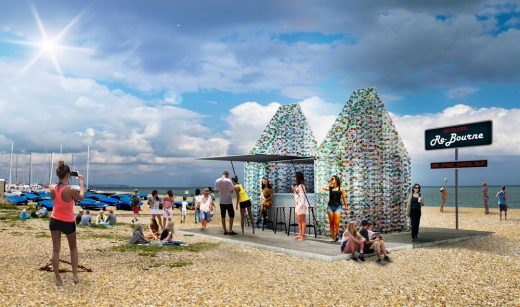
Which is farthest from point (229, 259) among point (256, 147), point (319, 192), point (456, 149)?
point (456, 149)

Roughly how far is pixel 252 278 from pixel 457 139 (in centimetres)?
1090

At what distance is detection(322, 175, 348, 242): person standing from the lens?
1119 centimetres

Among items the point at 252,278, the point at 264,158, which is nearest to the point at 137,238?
the point at 252,278

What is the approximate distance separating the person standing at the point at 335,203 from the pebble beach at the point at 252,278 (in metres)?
1.86

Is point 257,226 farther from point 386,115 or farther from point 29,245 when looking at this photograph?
point 29,245

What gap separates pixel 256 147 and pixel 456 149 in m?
7.20

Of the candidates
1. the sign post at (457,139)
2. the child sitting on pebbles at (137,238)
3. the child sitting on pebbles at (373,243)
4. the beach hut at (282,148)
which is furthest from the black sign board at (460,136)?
the child sitting on pebbles at (137,238)

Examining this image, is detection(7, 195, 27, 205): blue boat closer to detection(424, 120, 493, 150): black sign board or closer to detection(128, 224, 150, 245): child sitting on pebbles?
detection(128, 224, 150, 245): child sitting on pebbles

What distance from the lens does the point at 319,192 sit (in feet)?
42.3

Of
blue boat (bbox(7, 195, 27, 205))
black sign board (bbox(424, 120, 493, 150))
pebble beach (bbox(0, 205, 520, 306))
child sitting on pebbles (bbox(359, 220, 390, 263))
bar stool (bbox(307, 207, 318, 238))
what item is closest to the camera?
pebble beach (bbox(0, 205, 520, 306))

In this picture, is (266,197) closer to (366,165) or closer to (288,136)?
(288,136)

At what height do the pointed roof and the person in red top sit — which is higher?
the pointed roof

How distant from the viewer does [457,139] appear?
15.4 metres

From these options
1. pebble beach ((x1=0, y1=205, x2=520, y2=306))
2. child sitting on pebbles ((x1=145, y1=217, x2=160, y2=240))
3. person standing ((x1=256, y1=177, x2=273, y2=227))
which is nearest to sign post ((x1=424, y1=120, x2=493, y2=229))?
pebble beach ((x1=0, y1=205, x2=520, y2=306))
